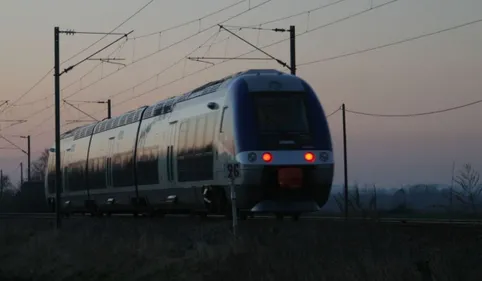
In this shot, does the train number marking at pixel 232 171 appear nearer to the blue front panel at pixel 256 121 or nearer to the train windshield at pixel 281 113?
the blue front panel at pixel 256 121

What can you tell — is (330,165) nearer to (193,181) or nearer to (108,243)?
(193,181)

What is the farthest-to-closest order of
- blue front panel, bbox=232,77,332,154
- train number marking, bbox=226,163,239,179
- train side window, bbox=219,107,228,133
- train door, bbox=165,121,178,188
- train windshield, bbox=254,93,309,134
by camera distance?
train door, bbox=165,121,178,188
train side window, bbox=219,107,228,133
train windshield, bbox=254,93,309,134
blue front panel, bbox=232,77,332,154
train number marking, bbox=226,163,239,179

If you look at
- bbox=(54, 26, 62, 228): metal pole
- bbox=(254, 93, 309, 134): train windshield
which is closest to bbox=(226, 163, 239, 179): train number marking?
bbox=(254, 93, 309, 134): train windshield

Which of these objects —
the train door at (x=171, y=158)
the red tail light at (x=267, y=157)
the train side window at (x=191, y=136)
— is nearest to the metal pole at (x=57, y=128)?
the train door at (x=171, y=158)

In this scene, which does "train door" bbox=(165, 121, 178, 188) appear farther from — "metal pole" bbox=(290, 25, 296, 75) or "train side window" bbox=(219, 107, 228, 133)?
"metal pole" bbox=(290, 25, 296, 75)

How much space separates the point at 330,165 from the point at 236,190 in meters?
2.42

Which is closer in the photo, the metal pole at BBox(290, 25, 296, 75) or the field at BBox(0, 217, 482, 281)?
the field at BBox(0, 217, 482, 281)

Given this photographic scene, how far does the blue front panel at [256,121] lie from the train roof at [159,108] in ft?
3.89

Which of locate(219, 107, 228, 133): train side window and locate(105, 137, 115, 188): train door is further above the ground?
locate(219, 107, 228, 133): train side window

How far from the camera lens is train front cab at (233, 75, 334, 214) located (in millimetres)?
21609

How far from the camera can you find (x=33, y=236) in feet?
113

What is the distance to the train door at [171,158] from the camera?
26875 mm

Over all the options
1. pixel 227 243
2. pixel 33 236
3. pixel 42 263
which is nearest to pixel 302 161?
pixel 227 243

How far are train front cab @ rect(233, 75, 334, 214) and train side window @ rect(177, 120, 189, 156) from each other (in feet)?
12.2
